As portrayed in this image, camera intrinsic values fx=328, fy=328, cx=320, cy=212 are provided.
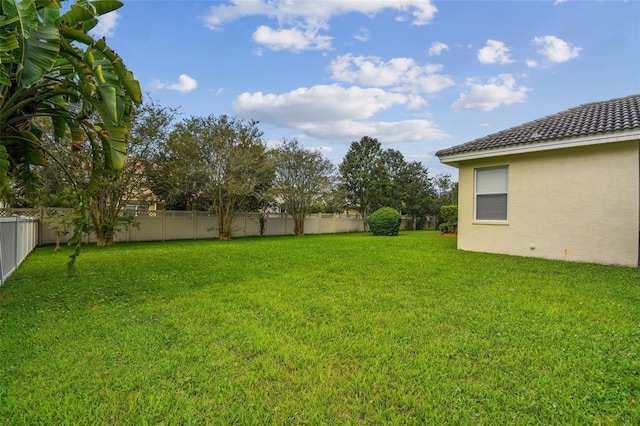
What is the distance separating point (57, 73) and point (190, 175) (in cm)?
1098

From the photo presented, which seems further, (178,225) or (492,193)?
(178,225)

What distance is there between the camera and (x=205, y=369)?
293 centimetres

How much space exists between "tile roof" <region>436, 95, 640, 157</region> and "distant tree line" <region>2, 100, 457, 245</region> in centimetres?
956

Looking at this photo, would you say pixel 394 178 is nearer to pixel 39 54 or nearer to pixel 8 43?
pixel 39 54

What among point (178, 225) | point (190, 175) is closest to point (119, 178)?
point (190, 175)

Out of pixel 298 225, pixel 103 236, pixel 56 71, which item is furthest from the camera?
pixel 298 225

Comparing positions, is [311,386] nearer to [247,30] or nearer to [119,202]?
[247,30]

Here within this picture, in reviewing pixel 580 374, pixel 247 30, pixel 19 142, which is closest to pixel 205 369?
pixel 580 374

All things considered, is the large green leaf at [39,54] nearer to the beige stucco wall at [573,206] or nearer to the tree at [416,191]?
the beige stucco wall at [573,206]

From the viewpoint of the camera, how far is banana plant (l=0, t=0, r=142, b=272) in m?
3.99

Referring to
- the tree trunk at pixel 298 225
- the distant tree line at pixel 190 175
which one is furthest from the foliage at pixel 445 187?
the tree trunk at pixel 298 225

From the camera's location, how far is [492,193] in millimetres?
9711

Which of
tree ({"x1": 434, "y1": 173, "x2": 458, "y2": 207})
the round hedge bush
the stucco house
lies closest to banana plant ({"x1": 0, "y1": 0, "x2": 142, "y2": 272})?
the stucco house

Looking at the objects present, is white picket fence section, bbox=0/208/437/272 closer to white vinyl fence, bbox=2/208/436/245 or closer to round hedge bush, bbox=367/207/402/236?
white vinyl fence, bbox=2/208/436/245
